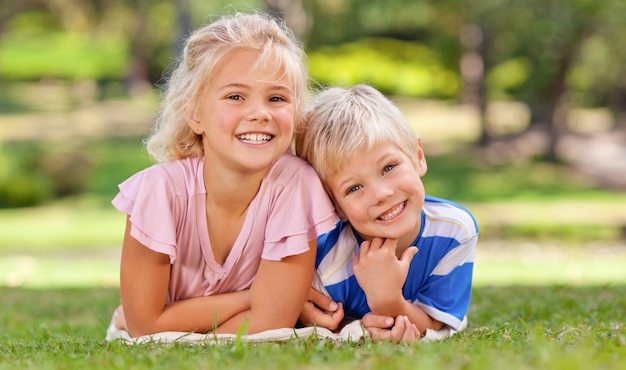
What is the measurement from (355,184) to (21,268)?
27.3ft

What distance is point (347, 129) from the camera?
4.11m

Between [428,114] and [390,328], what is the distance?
30.1 m

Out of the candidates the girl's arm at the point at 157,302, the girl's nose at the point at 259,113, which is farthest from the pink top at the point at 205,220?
the girl's nose at the point at 259,113

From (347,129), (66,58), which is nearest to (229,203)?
(347,129)

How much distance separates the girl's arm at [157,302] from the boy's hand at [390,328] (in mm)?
622

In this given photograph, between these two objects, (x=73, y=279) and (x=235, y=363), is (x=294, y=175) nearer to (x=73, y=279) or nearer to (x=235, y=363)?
(x=235, y=363)

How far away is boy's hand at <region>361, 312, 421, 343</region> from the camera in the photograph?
3.85 m

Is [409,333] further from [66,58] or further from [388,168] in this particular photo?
[66,58]

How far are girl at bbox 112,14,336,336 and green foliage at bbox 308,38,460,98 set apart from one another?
26.8 meters

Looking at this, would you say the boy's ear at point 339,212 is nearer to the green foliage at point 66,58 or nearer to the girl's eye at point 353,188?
the girl's eye at point 353,188

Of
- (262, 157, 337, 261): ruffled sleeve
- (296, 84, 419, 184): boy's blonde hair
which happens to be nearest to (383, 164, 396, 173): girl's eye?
(296, 84, 419, 184): boy's blonde hair

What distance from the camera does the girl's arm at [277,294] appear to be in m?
4.05

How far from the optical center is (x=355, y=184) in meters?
4.10

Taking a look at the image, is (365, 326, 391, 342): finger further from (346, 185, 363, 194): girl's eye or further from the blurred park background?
the blurred park background
